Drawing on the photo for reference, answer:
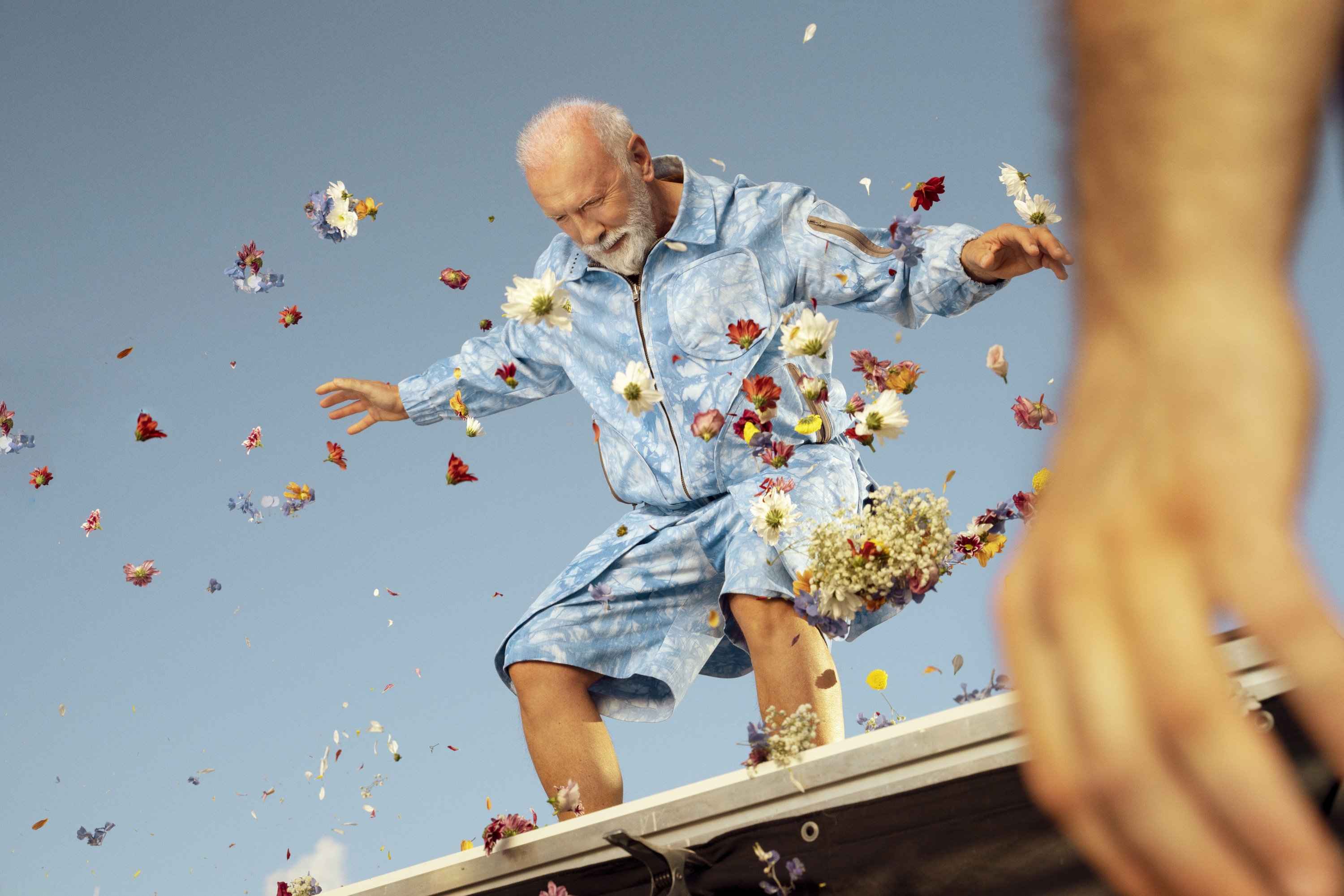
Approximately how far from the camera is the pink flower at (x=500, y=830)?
147 cm

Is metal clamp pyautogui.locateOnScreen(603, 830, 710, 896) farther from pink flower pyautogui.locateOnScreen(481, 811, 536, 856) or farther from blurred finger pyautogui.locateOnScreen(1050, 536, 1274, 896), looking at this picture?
blurred finger pyautogui.locateOnScreen(1050, 536, 1274, 896)

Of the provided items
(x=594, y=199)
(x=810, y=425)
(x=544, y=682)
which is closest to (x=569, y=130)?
(x=594, y=199)

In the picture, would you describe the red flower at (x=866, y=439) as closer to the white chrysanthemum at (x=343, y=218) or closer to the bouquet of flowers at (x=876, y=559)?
the bouquet of flowers at (x=876, y=559)

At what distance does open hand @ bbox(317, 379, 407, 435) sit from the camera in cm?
211

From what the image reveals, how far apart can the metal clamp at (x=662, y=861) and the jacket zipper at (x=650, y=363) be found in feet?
2.37

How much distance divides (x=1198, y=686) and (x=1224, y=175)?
0.25ft

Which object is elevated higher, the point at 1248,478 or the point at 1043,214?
the point at 1043,214

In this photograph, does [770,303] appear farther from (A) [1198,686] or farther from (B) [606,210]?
(A) [1198,686]

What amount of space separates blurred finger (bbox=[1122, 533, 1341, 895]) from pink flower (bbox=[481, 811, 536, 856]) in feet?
4.76

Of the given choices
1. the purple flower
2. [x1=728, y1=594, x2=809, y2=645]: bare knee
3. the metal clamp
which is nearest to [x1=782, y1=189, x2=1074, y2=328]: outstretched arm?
[x1=728, y1=594, x2=809, y2=645]: bare knee

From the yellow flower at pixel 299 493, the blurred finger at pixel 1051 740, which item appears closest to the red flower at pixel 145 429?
the yellow flower at pixel 299 493

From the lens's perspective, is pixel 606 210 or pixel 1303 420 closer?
pixel 1303 420

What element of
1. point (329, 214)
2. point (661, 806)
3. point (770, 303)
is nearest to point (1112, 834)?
point (661, 806)

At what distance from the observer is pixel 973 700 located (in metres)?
1.15
